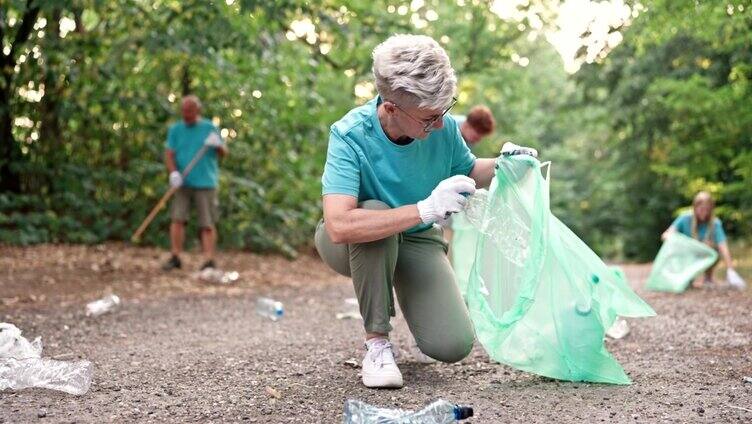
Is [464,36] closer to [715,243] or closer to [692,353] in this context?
[715,243]

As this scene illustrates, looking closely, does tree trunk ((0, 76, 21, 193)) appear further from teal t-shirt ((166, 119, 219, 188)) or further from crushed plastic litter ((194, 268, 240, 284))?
crushed plastic litter ((194, 268, 240, 284))

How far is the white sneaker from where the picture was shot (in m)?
2.78

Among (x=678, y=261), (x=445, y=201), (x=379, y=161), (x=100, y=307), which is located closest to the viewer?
(x=445, y=201)

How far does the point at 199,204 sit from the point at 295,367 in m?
4.00

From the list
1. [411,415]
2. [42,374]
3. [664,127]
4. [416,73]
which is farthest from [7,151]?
[664,127]

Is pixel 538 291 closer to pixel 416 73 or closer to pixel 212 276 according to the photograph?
pixel 416 73

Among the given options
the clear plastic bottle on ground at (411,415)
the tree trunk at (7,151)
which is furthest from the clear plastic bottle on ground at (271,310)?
the tree trunk at (7,151)

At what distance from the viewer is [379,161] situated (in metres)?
2.78

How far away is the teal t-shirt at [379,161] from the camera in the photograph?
270 centimetres

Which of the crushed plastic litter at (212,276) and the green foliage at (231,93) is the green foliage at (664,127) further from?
the crushed plastic litter at (212,276)

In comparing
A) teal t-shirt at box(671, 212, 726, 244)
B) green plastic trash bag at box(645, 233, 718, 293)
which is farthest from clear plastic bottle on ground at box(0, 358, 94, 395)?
teal t-shirt at box(671, 212, 726, 244)

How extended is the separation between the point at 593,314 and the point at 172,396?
1.45m

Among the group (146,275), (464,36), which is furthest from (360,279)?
(464,36)

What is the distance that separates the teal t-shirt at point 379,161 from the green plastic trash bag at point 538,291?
26 centimetres
